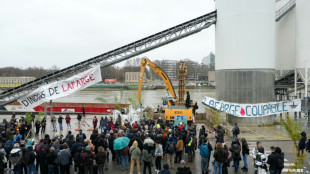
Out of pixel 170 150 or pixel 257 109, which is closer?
pixel 170 150

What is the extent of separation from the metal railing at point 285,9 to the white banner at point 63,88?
63.2 ft

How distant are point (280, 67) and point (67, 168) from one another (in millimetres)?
23340

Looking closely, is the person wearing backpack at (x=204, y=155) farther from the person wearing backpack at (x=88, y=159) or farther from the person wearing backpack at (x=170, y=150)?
the person wearing backpack at (x=88, y=159)

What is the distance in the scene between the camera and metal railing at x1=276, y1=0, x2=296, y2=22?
23147mm

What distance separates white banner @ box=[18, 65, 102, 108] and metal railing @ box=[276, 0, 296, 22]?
63.2 ft

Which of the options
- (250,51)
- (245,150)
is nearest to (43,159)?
(245,150)

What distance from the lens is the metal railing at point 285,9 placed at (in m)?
23.1

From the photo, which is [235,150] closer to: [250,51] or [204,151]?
[204,151]

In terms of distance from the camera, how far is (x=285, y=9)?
956 inches

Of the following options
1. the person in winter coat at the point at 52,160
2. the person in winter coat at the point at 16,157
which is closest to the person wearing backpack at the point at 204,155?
the person in winter coat at the point at 52,160

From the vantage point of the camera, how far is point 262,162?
8.16 m

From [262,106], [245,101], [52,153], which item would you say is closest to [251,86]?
[245,101]

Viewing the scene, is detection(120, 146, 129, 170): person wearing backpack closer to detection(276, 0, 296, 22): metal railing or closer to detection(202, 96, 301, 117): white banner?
detection(202, 96, 301, 117): white banner

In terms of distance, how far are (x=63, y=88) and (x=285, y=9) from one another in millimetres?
21861
